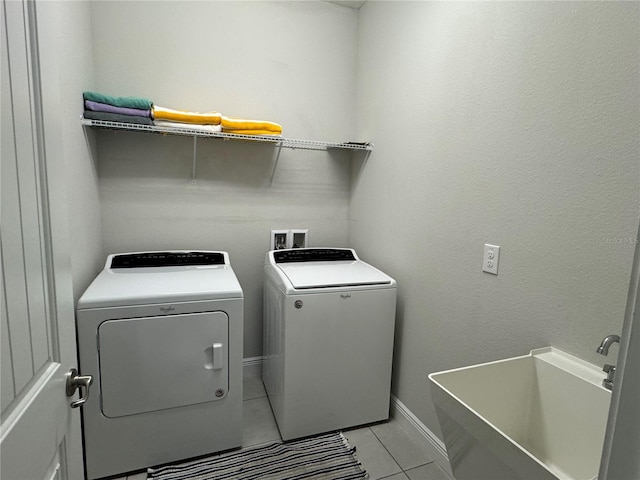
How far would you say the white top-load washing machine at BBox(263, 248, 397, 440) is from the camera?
1.79 metres

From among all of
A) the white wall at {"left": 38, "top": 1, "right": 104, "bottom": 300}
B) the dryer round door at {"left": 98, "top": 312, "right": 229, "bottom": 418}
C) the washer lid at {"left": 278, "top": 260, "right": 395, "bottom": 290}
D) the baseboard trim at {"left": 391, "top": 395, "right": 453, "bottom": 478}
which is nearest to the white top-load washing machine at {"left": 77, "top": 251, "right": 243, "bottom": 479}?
the dryer round door at {"left": 98, "top": 312, "right": 229, "bottom": 418}

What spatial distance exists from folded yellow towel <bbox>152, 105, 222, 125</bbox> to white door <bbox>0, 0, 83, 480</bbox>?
1.37m

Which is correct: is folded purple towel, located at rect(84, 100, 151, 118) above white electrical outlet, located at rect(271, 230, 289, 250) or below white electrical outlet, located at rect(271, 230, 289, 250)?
above

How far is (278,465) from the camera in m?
1.72

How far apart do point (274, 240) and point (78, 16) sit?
160 centimetres

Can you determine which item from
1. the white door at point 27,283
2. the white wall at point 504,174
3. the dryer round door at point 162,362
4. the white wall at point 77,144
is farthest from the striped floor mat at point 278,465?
the white door at point 27,283

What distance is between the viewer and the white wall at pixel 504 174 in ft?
3.41

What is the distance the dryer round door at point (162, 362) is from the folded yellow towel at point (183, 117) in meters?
1.08

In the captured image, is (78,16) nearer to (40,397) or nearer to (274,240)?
(274,240)

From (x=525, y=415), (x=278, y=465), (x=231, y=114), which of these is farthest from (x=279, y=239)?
(x=525, y=415)

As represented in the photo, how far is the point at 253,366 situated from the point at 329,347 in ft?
3.18

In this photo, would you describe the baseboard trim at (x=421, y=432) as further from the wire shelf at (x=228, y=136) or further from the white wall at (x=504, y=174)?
the wire shelf at (x=228, y=136)

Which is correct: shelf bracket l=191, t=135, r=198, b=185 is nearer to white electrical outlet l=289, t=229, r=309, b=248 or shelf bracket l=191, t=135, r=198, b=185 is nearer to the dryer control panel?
the dryer control panel

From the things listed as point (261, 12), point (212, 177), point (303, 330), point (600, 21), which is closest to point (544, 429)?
point (303, 330)
